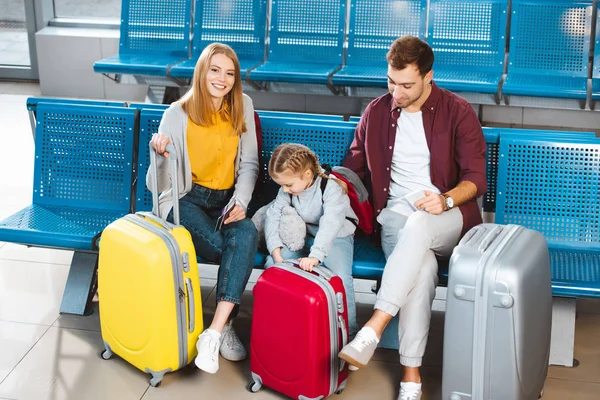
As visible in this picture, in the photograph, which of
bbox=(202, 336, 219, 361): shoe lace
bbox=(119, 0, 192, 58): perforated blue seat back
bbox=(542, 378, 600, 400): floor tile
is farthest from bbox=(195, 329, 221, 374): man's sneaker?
bbox=(119, 0, 192, 58): perforated blue seat back

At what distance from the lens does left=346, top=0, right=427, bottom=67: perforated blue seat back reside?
6059 millimetres

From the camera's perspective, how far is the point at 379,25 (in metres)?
6.13

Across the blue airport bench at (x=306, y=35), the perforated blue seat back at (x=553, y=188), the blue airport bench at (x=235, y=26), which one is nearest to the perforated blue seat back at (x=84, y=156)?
the perforated blue seat back at (x=553, y=188)

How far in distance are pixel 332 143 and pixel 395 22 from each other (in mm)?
2481

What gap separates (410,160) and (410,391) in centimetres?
91

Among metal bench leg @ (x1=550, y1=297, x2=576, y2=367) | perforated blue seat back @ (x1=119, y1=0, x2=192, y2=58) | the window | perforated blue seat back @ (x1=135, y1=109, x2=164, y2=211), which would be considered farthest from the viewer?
the window

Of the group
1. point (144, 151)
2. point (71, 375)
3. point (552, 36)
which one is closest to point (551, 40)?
point (552, 36)

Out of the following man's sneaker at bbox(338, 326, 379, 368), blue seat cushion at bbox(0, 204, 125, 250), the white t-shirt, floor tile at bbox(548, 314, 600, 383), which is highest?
the white t-shirt

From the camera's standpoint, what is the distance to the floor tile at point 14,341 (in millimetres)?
3498

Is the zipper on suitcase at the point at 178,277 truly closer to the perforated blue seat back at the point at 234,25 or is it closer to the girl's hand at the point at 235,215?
the girl's hand at the point at 235,215

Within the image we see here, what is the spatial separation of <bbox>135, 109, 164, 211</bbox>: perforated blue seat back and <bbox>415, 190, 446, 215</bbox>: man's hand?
1.29 metres

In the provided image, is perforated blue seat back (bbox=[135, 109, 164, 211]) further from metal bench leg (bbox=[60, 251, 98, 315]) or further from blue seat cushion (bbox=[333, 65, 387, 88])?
blue seat cushion (bbox=[333, 65, 387, 88])

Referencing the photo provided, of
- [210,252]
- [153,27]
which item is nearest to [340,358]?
[210,252]

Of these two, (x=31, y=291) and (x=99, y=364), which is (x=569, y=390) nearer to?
(x=99, y=364)
